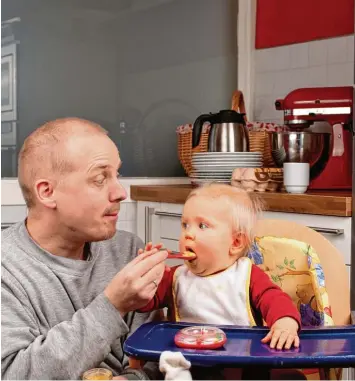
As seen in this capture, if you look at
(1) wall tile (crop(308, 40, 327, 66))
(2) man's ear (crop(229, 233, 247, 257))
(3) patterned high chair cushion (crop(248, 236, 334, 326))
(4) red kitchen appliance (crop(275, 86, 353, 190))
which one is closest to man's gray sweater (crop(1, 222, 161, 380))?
(2) man's ear (crop(229, 233, 247, 257))

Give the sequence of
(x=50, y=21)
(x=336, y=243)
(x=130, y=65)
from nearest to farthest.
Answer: (x=336, y=243) < (x=50, y=21) < (x=130, y=65)

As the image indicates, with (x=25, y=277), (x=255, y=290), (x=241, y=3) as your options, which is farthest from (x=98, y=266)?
(x=241, y=3)

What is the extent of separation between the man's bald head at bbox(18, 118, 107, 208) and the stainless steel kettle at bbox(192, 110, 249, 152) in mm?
1516

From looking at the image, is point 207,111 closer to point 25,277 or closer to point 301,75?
point 301,75

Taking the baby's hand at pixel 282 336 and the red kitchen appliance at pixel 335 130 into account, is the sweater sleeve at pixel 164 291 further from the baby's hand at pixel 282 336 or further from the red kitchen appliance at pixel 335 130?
the red kitchen appliance at pixel 335 130

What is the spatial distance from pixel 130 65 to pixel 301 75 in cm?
78

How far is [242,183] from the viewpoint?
2631mm

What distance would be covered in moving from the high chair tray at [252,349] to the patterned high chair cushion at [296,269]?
34 cm

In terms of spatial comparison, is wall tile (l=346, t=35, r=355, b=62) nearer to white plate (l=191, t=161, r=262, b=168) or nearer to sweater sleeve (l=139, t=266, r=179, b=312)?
white plate (l=191, t=161, r=262, b=168)

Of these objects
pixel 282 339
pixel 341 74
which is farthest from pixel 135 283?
pixel 341 74

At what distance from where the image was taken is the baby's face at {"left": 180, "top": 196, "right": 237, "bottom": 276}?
1345mm

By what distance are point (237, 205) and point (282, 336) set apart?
0.37m

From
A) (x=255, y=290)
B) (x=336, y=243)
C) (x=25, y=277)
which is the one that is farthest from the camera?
(x=336, y=243)

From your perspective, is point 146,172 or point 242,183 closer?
point 242,183
